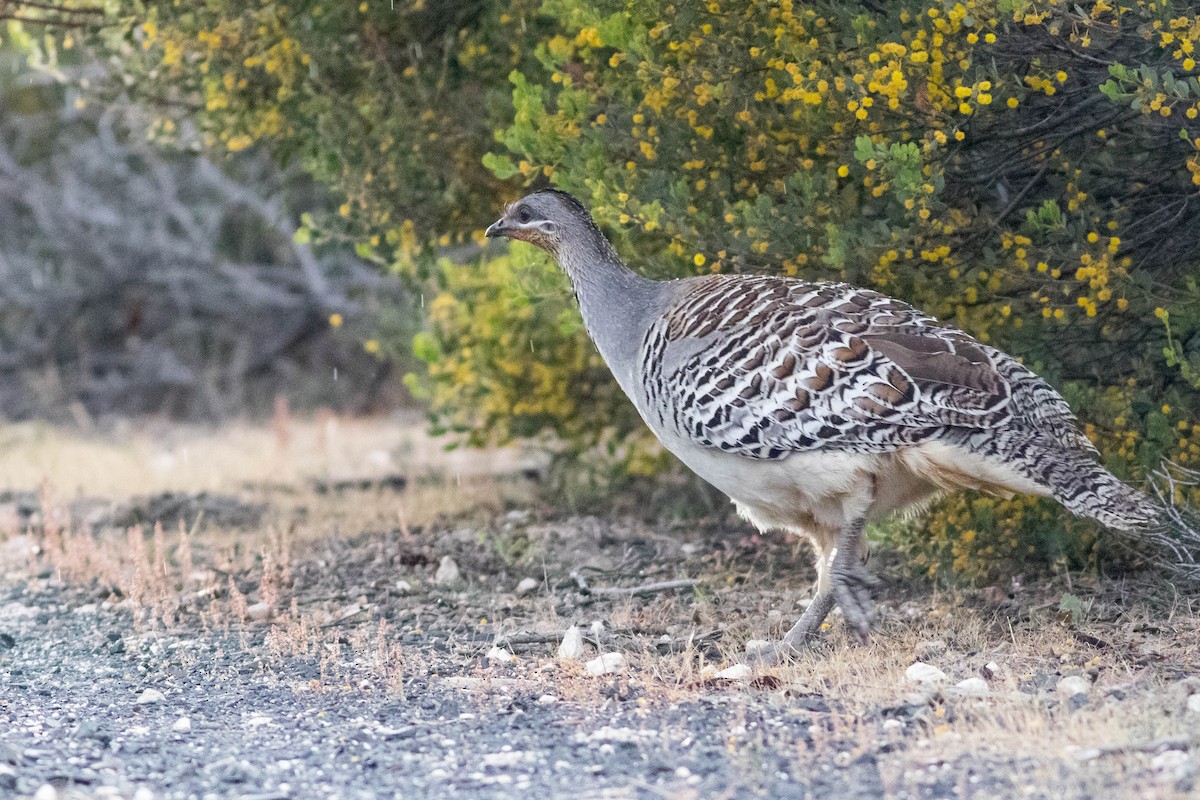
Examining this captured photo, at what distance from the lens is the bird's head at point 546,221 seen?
6.19m

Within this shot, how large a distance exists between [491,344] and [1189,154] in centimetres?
430

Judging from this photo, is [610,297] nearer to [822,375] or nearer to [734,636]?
[822,375]

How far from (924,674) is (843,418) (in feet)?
3.11

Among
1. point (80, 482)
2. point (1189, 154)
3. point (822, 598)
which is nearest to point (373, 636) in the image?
point (822, 598)

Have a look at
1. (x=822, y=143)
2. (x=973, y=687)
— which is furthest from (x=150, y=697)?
(x=822, y=143)

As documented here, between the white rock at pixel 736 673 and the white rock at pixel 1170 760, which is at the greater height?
the white rock at pixel 1170 760

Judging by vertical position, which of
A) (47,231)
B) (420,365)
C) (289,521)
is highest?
(47,231)

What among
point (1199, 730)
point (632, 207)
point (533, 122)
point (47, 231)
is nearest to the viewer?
point (1199, 730)

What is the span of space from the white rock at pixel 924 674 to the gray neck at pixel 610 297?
5.56 ft

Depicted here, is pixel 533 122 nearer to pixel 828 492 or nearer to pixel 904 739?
pixel 828 492

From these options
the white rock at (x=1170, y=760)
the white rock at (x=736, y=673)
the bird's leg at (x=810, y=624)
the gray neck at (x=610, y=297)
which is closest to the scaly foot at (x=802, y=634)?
the bird's leg at (x=810, y=624)

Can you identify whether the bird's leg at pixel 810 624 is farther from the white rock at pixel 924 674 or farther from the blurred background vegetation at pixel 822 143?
the blurred background vegetation at pixel 822 143

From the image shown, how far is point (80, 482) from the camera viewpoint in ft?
33.7

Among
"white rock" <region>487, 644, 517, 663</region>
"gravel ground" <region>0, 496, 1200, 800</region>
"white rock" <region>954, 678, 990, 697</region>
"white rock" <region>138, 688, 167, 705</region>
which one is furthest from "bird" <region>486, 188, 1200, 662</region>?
"white rock" <region>138, 688, 167, 705</region>
